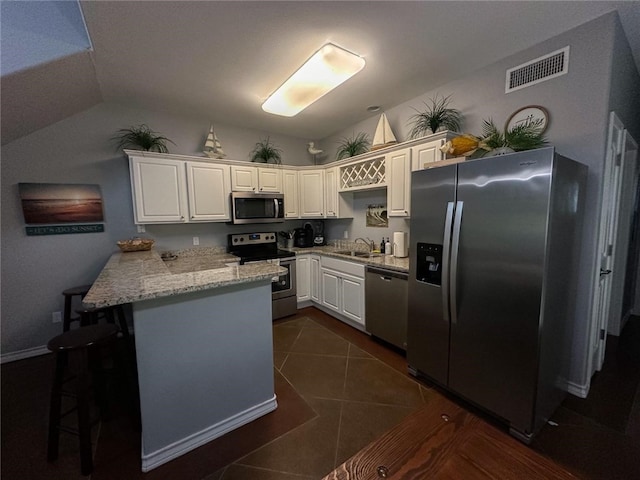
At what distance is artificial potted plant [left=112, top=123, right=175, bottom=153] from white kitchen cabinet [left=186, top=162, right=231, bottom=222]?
0.43 meters

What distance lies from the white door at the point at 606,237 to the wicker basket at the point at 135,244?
13.9 ft

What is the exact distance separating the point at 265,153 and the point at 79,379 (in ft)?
10.6

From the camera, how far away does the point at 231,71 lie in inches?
94.0

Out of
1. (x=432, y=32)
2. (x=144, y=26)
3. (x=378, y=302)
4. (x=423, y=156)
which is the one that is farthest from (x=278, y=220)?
(x=432, y=32)

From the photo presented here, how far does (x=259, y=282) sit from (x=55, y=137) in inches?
113

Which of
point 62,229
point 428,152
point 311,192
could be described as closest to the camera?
point 428,152

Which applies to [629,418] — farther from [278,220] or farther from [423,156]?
[278,220]

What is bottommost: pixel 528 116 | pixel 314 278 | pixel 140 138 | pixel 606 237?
pixel 314 278

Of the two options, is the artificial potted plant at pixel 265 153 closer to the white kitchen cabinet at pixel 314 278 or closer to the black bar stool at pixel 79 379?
the white kitchen cabinet at pixel 314 278

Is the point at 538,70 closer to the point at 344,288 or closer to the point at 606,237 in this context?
the point at 606,237

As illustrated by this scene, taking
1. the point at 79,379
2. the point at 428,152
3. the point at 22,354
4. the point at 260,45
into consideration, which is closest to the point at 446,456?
the point at 79,379

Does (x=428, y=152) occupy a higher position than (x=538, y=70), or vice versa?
(x=538, y=70)

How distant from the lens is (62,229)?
112 inches

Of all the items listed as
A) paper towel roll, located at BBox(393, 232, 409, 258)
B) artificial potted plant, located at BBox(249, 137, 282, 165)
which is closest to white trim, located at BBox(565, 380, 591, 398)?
paper towel roll, located at BBox(393, 232, 409, 258)
